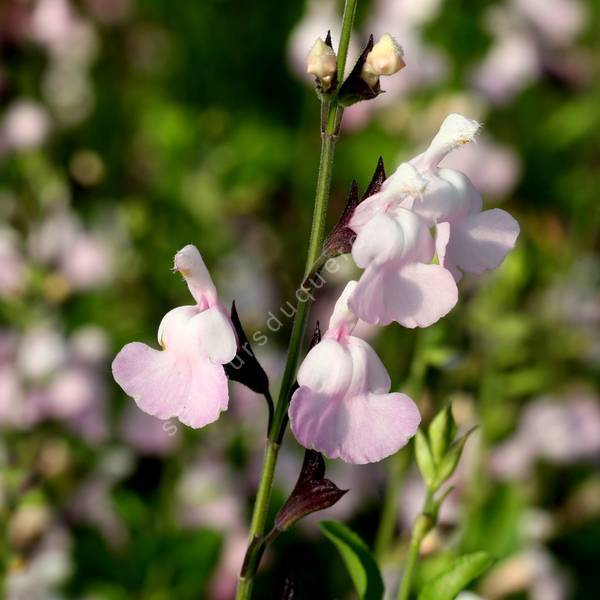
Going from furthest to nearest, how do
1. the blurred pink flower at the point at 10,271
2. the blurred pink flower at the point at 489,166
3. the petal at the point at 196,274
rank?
the blurred pink flower at the point at 489,166, the blurred pink flower at the point at 10,271, the petal at the point at 196,274

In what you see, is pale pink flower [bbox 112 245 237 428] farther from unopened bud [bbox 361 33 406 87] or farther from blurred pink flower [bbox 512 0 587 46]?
blurred pink flower [bbox 512 0 587 46]

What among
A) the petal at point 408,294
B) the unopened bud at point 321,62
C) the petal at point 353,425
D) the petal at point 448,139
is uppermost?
the unopened bud at point 321,62

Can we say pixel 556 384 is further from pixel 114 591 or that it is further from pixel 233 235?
pixel 114 591

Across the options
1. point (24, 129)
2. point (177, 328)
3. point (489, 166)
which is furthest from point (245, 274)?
point (177, 328)

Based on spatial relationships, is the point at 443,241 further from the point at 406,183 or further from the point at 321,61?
the point at 321,61

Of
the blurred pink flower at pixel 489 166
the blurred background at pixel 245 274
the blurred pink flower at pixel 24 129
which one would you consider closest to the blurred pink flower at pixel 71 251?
the blurred background at pixel 245 274

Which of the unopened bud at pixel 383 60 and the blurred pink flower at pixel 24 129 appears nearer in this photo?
the unopened bud at pixel 383 60

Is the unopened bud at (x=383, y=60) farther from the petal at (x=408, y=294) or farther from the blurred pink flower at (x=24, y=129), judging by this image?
the blurred pink flower at (x=24, y=129)
